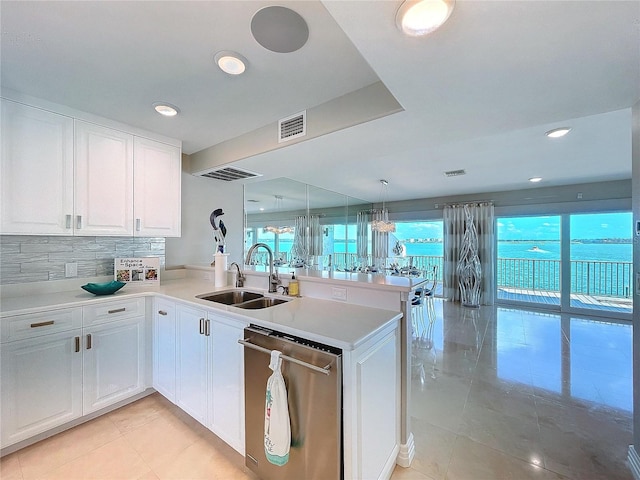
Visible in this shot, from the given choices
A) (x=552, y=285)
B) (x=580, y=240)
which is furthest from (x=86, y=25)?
(x=552, y=285)

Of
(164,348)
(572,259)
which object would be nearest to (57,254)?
(164,348)

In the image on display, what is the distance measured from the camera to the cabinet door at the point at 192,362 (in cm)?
181

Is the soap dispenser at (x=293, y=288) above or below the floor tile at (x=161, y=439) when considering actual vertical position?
above

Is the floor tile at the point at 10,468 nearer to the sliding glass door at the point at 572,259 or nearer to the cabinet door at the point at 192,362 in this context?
the cabinet door at the point at 192,362

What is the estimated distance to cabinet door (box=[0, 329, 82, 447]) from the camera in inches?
65.7

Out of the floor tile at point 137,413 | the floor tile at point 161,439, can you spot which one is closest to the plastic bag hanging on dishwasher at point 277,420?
the floor tile at point 161,439

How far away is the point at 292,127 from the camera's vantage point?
86.9 inches

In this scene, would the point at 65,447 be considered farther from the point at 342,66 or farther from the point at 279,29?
the point at 342,66

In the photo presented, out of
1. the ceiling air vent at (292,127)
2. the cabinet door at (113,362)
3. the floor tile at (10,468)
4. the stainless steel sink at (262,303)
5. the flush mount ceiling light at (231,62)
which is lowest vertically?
the floor tile at (10,468)

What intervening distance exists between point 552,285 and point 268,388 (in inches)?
286

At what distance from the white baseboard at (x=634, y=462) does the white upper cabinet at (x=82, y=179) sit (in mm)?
4008

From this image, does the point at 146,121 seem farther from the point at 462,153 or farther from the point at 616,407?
the point at 616,407

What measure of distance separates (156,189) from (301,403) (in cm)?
250

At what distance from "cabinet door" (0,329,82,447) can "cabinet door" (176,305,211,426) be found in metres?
0.72
